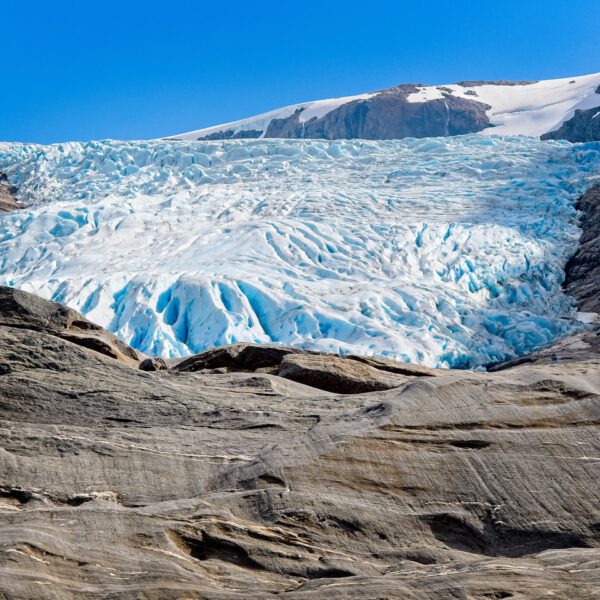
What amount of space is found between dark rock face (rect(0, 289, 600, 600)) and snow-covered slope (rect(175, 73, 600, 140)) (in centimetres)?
→ 4933

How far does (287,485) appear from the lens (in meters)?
4.65

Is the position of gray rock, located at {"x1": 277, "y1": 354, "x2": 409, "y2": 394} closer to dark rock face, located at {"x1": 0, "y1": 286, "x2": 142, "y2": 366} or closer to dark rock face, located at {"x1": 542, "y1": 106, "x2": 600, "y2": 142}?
dark rock face, located at {"x1": 0, "y1": 286, "x2": 142, "y2": 366}

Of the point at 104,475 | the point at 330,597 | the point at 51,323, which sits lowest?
the point at 330,597

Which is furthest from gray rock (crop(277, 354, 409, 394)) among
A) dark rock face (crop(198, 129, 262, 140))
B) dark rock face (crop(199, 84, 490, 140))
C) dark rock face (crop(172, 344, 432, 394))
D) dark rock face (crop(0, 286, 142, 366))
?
dark rock face (crop(198, 129, 262, 140))

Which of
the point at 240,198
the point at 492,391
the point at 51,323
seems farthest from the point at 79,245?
the point at 492,391

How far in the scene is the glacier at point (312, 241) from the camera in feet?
59.0

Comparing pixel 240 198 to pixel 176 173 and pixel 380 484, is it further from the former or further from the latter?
pixel 380 484

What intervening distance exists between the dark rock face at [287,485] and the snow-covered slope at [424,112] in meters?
49.3

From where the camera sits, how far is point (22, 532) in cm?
384

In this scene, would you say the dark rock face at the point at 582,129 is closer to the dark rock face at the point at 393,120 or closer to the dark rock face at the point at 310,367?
the dark rock face at the point at 393,120

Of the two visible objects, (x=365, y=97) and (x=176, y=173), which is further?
(x=365, y=97)

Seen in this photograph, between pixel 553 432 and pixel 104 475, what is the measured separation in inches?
112

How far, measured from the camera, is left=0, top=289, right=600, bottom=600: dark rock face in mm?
3750

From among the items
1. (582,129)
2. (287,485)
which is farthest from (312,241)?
(582,129)
